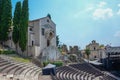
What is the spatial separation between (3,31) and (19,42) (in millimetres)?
3204

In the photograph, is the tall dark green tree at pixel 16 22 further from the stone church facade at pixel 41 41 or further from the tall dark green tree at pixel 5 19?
the stone church facade at pixel 41 41

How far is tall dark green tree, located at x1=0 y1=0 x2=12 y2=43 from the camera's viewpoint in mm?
37875

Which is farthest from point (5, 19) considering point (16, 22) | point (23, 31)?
point (23, 31)

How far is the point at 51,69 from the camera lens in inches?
998

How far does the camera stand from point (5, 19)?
38250 millimetres

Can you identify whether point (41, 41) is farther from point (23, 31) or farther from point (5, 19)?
point (5, 19)

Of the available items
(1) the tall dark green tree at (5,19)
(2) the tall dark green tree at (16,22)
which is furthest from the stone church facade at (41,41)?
(1) the tall dark green tree at (5,19)

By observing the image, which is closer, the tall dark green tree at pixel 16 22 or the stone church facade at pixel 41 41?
the tall dark green tree at pixel 16 22

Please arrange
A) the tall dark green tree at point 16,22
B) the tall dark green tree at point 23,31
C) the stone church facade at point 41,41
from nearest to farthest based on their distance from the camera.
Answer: the tall dark green tree at point 23,31 → the tall dark green tree at point 16,22 → the stone church facade at point 41,41

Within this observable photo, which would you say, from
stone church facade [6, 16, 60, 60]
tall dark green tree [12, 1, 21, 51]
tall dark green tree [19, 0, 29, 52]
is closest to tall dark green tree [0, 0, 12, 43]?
tall dark green tree [12, 1, 21, 51]

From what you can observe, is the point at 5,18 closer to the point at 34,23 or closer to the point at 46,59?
the point at 34,23

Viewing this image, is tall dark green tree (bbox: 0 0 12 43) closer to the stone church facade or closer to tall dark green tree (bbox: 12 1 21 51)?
tall dark green tree (bbox: 12 1 21 51)

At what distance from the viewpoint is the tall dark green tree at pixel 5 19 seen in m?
37.9

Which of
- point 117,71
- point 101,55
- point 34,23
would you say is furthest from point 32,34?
point 101,55
